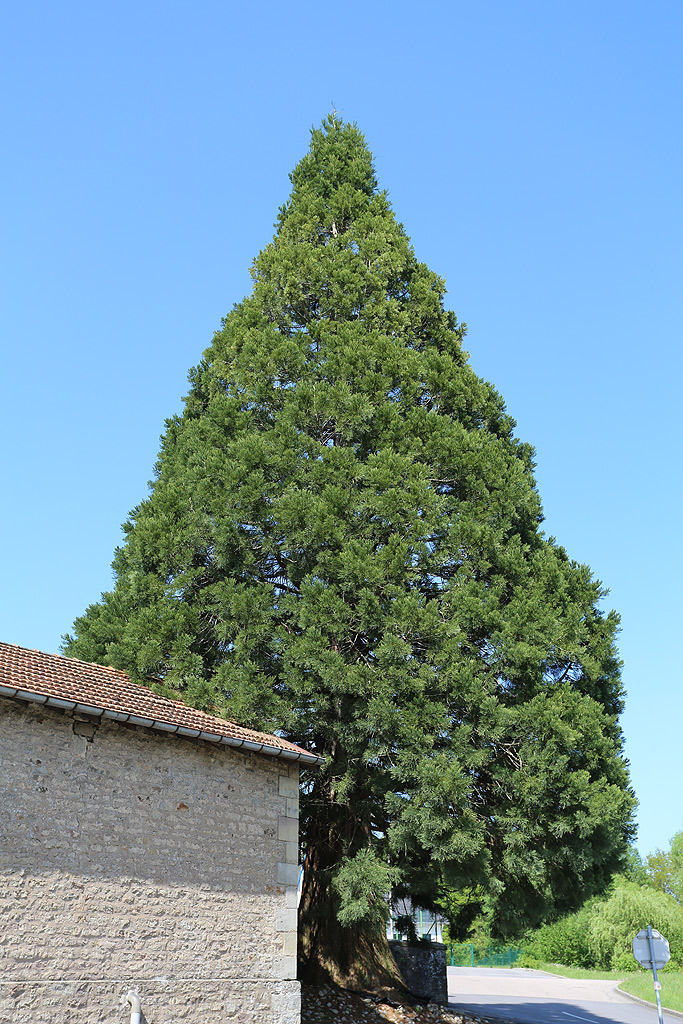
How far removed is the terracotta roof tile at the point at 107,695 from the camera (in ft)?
28.7

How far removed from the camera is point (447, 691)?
39.0ft

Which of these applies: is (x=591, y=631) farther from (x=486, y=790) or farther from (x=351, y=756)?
→ (x=351, y=756)

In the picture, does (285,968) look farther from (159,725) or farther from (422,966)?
(422,966)

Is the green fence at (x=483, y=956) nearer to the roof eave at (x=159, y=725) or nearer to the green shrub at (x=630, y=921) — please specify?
the green shrub at (x=630, y=921)

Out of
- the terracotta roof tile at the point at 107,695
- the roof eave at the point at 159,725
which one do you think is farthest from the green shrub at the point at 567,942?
the terracotta roof tile at the point at 107,695

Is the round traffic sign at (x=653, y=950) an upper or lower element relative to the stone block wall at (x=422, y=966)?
upper

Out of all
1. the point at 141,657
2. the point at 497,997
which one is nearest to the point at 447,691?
the point at 141,657

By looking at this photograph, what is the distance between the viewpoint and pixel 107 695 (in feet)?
32.4

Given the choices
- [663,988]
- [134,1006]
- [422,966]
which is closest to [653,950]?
[422,966]

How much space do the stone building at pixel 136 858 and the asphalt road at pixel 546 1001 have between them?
31.0 feet

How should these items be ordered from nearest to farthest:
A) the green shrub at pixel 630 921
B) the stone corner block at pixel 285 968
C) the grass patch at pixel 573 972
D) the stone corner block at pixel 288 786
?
the stone corner block at pixel 285 968, the stone corner block at pixel 288 786, the grass patch at pixel 573 972, the green shrub at pixel 630 921

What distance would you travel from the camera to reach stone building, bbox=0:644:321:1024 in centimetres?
819

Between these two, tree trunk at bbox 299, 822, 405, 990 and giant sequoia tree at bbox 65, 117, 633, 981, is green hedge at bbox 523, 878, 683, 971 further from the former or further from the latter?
giant sequoia tree at bbox 65, 117, 633, 981

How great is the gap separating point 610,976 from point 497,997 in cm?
1268
